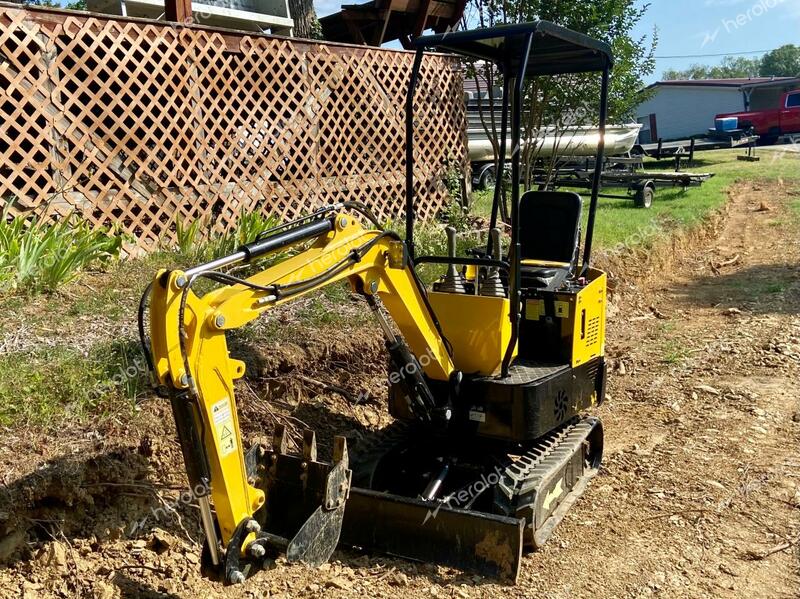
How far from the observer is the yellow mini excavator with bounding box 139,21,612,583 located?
3279mm

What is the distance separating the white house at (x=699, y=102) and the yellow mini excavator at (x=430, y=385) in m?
44.9

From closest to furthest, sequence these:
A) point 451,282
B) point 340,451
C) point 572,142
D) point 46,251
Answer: point 340,451 < point 451,282 < point 46,251 < point 572,142

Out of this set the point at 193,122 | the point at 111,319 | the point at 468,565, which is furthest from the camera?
the point at 193,122

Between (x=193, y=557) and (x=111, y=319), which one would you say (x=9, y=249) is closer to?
(x=111, y=319)

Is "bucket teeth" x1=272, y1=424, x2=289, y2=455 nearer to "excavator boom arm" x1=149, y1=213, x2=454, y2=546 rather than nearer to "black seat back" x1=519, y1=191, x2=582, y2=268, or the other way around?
"excavator boom arm" x1=149, y1=213, x2=454, y2=546

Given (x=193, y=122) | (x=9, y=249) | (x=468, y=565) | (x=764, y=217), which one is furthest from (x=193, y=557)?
(x=764, y=217)

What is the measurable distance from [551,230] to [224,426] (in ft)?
9.97

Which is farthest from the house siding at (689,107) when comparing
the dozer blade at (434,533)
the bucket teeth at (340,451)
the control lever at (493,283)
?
the bucket teeth at (340,451)

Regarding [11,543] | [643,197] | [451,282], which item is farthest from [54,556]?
[643,197]

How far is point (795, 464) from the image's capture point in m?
5.36

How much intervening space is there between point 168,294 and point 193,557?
1.95 m

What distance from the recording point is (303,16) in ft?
42.0

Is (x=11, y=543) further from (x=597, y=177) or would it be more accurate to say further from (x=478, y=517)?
(x=597, y=177)

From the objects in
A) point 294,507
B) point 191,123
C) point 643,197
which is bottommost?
point 294,507
